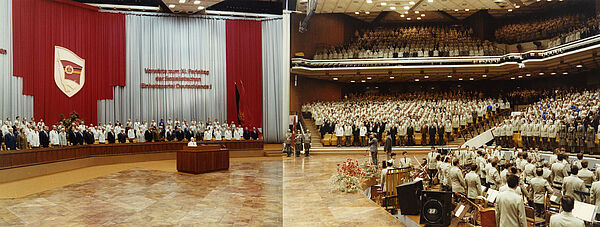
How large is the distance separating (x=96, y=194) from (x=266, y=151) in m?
10.1

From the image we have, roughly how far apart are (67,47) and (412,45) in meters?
19.8

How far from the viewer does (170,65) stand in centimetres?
2042

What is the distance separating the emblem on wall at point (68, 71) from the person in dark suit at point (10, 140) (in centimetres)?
565

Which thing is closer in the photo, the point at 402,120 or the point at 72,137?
→ the point at 72,137

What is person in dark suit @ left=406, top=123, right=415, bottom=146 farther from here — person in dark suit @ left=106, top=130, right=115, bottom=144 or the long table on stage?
person in dark suit @ left=106, top=130, right=115, bottom=144

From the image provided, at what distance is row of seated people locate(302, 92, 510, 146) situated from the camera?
19.8m

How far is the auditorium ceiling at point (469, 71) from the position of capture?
2286cm

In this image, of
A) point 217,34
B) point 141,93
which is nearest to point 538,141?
point 217,34

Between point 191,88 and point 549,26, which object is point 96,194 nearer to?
point 191,88

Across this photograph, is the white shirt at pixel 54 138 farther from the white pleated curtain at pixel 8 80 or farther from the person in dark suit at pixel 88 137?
the white pleated curtain at pixel 8 80

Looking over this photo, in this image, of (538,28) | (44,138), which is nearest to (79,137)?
(44,138)

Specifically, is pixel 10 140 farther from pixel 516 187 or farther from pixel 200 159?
pixel 516 187

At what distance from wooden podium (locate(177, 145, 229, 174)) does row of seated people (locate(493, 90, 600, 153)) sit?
1160 centimetres

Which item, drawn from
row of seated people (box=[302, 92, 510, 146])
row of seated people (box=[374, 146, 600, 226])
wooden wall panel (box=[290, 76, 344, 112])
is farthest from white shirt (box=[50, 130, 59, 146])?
wooden wall panel (box=[290, 76, 344, 112])
